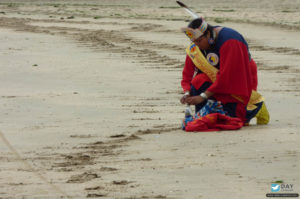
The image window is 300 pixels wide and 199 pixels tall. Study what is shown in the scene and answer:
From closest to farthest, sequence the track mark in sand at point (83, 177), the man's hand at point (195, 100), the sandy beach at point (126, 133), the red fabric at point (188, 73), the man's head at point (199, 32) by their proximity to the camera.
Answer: the sandy beach at point (126, 133) → the track mark in sand at point (83, 177) → the man's head at point (199, 32) → the man's hand at point (195, 100) → the red fabric at point (188, 73)

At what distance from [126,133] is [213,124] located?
0.76 m

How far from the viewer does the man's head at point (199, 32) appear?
5.55m

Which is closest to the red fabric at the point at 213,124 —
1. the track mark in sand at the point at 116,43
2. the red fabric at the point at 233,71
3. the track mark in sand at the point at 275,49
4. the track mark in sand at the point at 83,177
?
the red fabric at the point at 233,71

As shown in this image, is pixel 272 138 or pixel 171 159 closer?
pixel 171 159

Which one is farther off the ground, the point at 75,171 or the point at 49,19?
the point at 75,171

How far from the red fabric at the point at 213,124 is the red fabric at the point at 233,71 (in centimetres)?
22

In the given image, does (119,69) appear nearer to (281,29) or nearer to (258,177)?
(258,177)

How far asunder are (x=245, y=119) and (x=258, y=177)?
5.61ft

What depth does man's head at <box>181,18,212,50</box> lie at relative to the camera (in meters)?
5.55

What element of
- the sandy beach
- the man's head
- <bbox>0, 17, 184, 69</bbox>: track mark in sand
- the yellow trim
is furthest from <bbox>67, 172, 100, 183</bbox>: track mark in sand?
<bbox>0, 17, 184, 69</bbox>: track mark in sand

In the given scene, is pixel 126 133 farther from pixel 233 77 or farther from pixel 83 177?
pixel 83 177

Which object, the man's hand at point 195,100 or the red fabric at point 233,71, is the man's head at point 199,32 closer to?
the red fabric at point 233,71

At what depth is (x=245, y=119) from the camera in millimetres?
6020

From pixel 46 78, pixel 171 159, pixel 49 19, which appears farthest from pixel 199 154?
pixel 49 19
